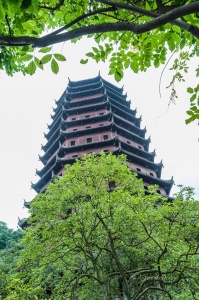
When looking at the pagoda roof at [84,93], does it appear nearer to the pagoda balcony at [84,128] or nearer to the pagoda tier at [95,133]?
the pagoda tier at [95,133]

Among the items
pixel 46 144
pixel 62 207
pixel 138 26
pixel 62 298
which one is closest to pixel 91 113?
pixel 46 144

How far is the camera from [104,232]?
36.9 feet

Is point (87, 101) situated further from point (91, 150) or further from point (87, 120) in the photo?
point (91, 150)

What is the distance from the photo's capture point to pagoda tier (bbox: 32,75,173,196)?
1113 inches

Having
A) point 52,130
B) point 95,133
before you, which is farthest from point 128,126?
point 52,130

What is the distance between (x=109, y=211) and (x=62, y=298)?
3904 millimetres

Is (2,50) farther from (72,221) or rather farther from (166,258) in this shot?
(166,258)

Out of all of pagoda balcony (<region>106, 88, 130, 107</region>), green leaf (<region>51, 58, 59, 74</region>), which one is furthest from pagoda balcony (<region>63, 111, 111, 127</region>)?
green leaf (<region>51, 58, 59, 74</region>)

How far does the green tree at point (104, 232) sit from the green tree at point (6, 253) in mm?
2966

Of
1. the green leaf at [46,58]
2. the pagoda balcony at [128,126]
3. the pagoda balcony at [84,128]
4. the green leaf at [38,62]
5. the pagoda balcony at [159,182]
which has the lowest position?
the green leaf at [46,58]

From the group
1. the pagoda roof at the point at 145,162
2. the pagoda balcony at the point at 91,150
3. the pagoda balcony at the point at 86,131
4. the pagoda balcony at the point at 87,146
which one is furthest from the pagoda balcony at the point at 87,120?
the pagoda roof at the point at 145,162

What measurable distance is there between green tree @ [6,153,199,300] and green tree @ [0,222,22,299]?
9.73ft

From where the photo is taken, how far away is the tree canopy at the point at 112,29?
1559 millimetres

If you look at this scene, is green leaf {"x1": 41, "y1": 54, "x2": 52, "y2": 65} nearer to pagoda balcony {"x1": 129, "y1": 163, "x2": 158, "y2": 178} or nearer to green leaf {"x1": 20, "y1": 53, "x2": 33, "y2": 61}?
green leaf {"x1": 20, "y1": 53, "x2": 33, "y2": 61}
